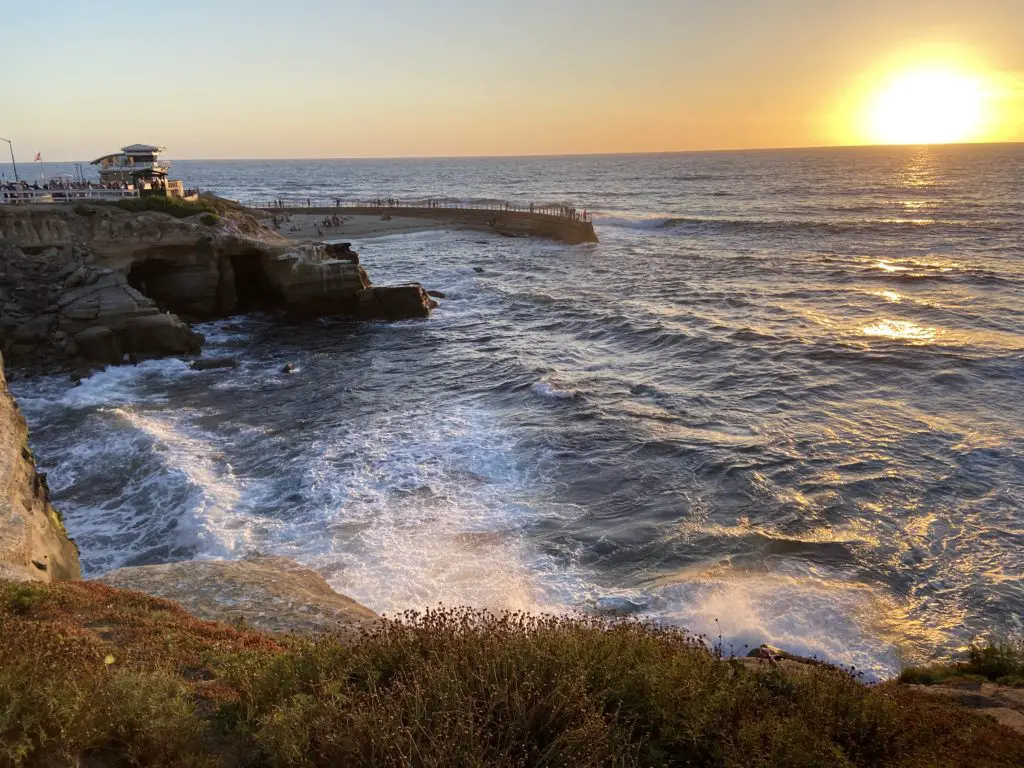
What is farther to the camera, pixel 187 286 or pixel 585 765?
pixel 187 286

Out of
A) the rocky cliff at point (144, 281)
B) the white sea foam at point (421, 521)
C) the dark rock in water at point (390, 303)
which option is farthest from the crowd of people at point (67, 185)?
the white sea foam at point (421, 521)

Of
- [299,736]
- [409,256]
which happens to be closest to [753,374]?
[299,736]

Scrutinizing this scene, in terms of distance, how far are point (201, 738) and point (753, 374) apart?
75.5 ft

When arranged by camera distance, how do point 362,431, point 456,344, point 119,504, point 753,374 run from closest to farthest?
1. point 119,504
2. point 362,431
3. point 753,374
4. point 456,344

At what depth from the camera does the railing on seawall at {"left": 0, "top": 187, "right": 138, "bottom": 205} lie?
31.7m

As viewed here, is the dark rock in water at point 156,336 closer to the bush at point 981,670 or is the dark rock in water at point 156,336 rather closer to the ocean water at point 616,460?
the ocean water at point 616,460

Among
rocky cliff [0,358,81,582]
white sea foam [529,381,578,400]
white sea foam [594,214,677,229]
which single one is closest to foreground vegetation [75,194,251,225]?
white sea foam [529,381,578,400]

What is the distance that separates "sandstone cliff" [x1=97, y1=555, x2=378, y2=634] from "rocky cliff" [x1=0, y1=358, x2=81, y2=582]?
35.0 inches

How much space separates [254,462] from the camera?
1833 cm

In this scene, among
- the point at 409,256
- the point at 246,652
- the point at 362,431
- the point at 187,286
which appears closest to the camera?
the point at 246,652

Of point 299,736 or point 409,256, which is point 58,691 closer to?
point 299,736

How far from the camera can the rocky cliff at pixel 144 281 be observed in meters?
26.8

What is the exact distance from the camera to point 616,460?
18266mm

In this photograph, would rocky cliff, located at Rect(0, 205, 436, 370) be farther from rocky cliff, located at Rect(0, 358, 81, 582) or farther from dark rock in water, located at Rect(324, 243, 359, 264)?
rocky cliff, located at Rect(0, 358, 81, 582)
